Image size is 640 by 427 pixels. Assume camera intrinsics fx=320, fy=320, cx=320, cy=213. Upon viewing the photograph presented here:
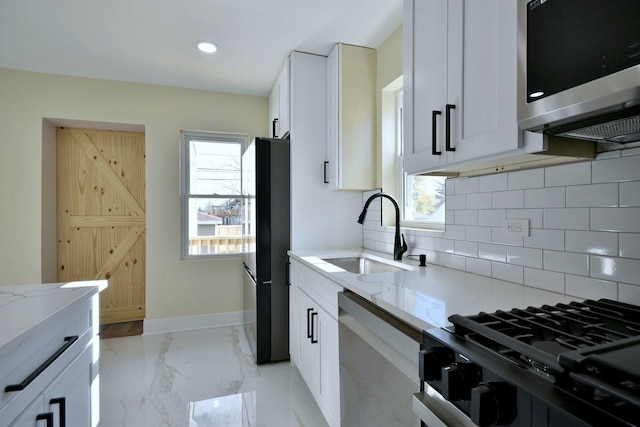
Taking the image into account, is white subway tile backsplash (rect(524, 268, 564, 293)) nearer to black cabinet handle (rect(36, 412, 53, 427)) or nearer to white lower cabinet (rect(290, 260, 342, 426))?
white lower cabinet (rect(290, 260, 342, 426))

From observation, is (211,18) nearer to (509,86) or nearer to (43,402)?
(509,86)

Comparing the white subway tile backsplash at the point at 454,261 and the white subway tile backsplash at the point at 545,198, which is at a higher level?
the white subway tile backsplash at the point at 545,198

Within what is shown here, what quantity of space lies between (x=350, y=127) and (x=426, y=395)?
6.58 ft

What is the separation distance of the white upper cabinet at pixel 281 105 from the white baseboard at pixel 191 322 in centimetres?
205

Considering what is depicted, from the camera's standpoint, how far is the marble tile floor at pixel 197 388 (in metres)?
1.91

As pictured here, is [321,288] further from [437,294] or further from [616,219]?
[616,219]

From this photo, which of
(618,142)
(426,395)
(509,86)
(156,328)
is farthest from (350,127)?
(156,328)

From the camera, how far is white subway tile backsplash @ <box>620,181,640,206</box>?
97 centimetres

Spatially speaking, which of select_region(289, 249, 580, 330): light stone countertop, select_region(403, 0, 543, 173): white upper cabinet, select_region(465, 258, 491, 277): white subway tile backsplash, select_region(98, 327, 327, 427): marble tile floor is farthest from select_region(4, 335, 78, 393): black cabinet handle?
select_region(465, 258, 491, 277): white subway tile backsplash

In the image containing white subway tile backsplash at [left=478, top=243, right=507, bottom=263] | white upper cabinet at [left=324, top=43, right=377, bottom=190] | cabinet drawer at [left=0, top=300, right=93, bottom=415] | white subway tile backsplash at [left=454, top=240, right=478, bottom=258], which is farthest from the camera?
white upper cabinet at [left=324, top=43, right=377, bottom=190]

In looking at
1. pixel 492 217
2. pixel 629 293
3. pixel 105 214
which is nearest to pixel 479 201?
pixel 492 217

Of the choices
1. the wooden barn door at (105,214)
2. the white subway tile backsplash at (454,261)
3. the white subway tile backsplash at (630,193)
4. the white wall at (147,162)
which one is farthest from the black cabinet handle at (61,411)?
the wooden barn door at (105,214)

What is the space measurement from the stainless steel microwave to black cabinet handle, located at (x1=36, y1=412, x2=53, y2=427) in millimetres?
1675

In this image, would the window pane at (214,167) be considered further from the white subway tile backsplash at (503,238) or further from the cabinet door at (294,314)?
the white subway tile backsplash at (503,238)
